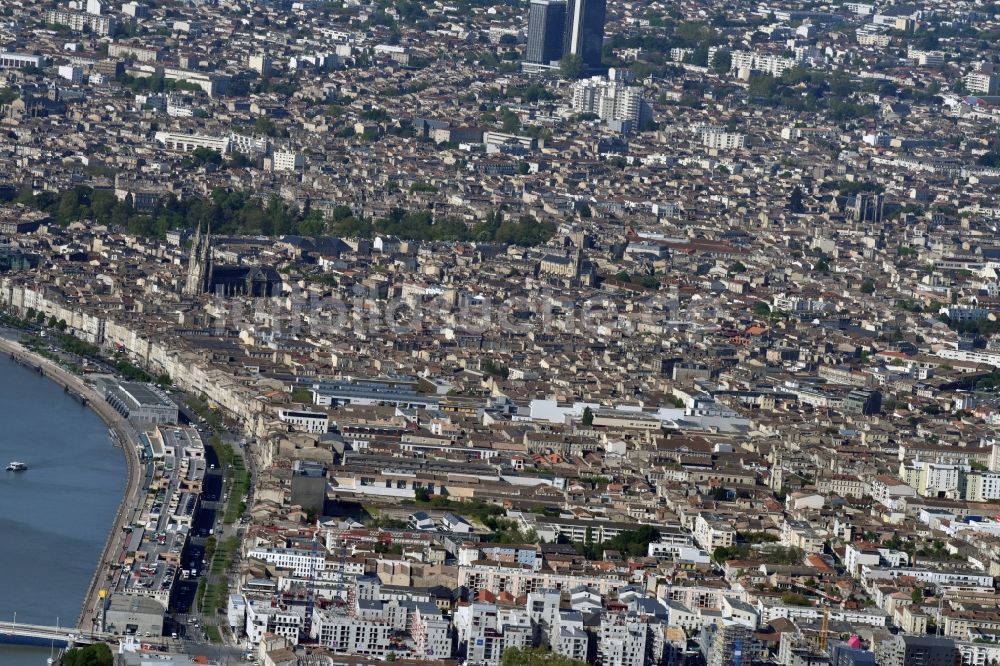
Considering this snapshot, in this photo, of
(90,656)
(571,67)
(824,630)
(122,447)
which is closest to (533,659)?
(824,630)

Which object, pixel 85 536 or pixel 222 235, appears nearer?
pixel 85 536

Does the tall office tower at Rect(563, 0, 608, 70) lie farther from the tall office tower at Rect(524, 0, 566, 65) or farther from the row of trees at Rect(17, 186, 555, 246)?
the row of trees at Rect(17, 186, 555, 246)

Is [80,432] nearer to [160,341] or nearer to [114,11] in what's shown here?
[160,341]

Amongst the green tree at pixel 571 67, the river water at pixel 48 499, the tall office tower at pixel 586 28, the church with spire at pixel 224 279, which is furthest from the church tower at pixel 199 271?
the tall office tower at pixel 586 28

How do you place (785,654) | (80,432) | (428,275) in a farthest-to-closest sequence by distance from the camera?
(428,275)
(80,432)
(785,654)

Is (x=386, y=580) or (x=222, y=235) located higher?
(x=386, y=580)

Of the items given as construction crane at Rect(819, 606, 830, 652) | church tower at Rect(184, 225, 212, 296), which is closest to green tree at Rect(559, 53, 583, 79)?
church tower at Rect(184, 225, 212, 296)

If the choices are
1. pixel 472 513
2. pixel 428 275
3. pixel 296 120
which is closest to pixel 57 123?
pixel 296 120

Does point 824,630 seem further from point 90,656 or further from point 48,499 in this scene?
point 48,499
